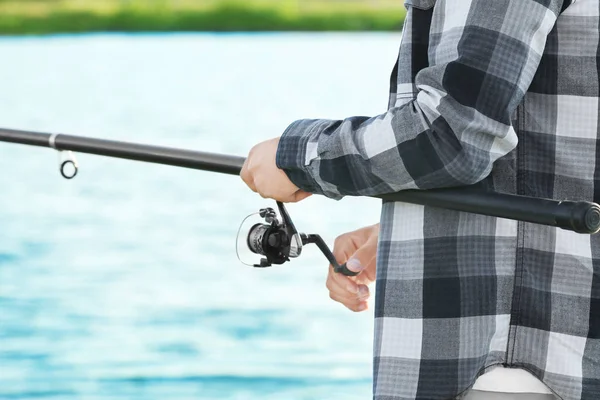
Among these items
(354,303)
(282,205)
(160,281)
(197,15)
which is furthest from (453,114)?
(197,15)

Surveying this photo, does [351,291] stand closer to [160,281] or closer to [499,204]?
[499,204]

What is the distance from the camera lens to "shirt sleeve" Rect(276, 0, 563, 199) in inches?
36.1

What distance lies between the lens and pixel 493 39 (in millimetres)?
917

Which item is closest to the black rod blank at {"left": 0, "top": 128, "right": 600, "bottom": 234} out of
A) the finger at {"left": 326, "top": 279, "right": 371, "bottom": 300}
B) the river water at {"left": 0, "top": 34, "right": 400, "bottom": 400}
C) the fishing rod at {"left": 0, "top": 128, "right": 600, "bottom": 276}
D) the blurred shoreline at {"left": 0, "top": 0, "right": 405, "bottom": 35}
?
the fishing rod at {"left": 0, "top": 128, "right": 600, "bottom": 276}

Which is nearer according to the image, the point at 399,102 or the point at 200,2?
the point at 399,102

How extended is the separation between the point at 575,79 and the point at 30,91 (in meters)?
14.8

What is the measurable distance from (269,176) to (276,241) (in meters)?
0.25

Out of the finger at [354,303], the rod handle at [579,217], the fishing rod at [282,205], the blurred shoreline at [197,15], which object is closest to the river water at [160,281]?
the fishing rod at [282,205]

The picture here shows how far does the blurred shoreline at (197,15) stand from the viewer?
23.9 m

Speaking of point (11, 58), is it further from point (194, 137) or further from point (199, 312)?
point (199, 312)

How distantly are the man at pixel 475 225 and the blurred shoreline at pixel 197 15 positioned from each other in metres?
23.2

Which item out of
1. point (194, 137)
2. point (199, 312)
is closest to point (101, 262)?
point (199, 312)

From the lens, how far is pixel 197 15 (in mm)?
25750

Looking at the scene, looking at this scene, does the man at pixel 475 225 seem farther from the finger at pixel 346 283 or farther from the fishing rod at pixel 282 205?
the finger at pixel 346 283
